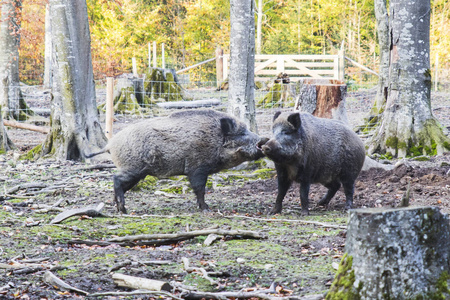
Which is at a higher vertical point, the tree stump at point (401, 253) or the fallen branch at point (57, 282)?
the tree stump at point (401, 253)

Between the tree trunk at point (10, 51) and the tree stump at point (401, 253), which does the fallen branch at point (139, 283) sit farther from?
the tree trunk at point (10, 51)

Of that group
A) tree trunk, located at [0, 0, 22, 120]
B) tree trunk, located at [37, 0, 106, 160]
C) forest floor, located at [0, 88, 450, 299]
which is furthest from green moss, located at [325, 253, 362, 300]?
tree trunk, located at [0, 0, 22, 120]

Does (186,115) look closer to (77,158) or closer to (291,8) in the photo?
(77,158)

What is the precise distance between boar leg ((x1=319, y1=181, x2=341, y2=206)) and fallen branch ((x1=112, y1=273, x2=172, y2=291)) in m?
3.89

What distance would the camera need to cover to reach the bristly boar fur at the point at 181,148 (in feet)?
21.3

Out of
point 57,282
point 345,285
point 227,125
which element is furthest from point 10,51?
point 345,285

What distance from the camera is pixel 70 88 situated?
33.1 feet

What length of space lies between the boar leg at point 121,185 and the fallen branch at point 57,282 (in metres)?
2.67

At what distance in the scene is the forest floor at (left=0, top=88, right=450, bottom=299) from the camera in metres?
3.71

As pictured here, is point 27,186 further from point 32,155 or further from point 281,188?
point 281,188

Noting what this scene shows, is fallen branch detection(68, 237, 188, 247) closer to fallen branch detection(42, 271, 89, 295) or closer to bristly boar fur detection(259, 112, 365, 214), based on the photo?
fallen branch detection(42, 271, 89, 295)

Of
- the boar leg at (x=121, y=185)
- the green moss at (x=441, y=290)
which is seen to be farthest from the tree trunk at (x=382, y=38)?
the green moss at (x=441, y=290)

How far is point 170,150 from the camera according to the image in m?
6.55

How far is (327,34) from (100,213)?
29870 millimetres
